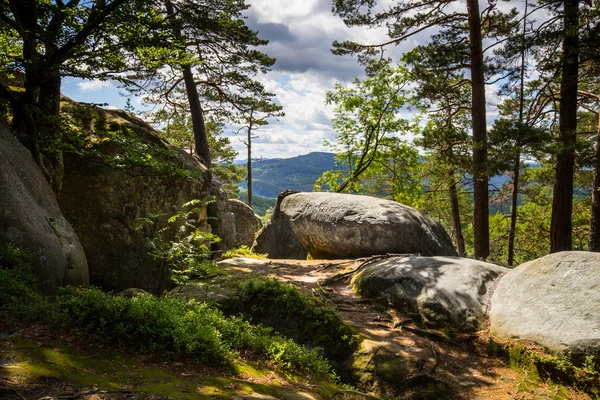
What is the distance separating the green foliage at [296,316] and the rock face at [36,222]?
120 inches

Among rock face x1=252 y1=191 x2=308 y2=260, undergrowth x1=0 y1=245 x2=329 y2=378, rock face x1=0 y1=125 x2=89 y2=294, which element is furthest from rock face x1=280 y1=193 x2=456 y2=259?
rock face x1=0 y1=125 x2=89 y2=294

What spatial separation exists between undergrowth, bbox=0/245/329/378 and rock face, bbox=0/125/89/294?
1.52ft

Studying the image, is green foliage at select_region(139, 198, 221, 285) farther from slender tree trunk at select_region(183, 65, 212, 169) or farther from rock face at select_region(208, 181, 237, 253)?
slender tree trunk at select_region(183, 65, 212, 169)

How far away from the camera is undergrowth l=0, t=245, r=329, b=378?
4105mm

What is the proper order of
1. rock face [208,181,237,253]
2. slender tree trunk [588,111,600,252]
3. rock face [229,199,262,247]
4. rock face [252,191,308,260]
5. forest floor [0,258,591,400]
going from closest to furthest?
forest floor [0,258,591,400] → slender tree trunk [588,111,600,252] → rock face [208,181,237,253] → rock face [252,191,308,260] → rock face [229,199,262,247]

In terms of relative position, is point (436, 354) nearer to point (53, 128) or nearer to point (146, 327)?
point (146, 327)

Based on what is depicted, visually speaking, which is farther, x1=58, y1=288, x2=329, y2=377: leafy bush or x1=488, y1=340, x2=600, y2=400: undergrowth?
x1=488, y1=340, x2=600, y2=400: undergrowth

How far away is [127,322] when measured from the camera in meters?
4.30

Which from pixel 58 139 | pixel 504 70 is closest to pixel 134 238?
pixel 58 139

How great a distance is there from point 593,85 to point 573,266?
48.3ft

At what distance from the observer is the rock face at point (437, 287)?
6.94 meters

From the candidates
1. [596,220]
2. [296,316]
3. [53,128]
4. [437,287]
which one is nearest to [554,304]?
[437,287]

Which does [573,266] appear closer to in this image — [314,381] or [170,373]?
[314,381]

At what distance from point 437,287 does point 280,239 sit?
8.64 m
